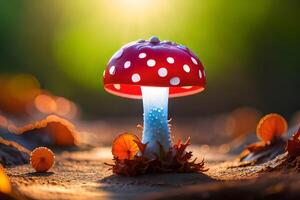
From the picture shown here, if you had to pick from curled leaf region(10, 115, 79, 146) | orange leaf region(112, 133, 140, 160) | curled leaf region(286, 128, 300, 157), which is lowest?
curled leaf region(286, 128, 300, 157)

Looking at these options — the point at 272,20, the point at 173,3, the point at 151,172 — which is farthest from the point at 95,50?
the point at 151,172

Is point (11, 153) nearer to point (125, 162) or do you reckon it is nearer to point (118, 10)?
point (125, 162)

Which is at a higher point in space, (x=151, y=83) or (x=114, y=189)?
(x=151, y=83)

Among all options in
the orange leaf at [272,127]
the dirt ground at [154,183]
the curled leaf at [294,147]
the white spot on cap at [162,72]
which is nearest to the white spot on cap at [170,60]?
the white spot on cap at [162,72]

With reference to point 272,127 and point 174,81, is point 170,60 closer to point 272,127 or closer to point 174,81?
point 174,81

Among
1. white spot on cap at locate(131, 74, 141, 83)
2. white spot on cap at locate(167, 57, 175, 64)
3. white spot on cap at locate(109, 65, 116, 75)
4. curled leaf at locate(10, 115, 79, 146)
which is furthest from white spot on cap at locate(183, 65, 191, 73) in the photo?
curled leaf at locate(10, 115, 79, 146)

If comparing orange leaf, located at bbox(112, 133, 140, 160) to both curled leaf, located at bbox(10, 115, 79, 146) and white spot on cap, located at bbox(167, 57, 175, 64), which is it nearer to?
white spot on cap, located at bbox(167, 57, 175, 64)
